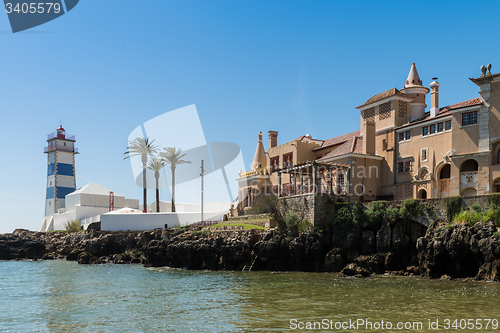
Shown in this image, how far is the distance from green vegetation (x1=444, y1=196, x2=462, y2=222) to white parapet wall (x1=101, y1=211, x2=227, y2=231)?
3325 cm

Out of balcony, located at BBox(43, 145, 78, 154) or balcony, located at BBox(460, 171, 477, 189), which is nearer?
balcony, located at BBox(460, 171, 477, 189)

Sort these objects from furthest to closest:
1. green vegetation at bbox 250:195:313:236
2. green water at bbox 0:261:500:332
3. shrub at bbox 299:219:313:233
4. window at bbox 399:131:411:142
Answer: window at bbox 399:131:411:142 → green vegetation at bbox 250:195:313:236 → shrub at bbox 299:219:313:233 → green water at bbox 0:261:500:332

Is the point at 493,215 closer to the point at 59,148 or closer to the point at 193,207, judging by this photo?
the point at 193,207

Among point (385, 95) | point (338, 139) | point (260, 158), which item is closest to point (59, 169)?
point (260, 158)

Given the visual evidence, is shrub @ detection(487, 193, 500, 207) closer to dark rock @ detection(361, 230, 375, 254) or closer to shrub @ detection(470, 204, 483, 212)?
shrub @ detection(470, 204, 483, 212)

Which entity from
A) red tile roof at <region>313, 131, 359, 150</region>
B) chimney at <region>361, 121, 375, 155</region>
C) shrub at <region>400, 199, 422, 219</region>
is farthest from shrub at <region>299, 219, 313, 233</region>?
red tile roof at <region>313, 131, 359, 150</region>

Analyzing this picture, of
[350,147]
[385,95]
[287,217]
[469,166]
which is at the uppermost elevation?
[385,95]

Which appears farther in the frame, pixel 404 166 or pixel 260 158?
pixel 260 158

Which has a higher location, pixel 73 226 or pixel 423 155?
pixel 423 155

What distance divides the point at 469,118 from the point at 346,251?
15143 millimetres

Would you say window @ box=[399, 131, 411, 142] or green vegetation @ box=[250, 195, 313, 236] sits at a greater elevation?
window @ box=[399, 131, 411, 142]

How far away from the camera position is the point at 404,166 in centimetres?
4362

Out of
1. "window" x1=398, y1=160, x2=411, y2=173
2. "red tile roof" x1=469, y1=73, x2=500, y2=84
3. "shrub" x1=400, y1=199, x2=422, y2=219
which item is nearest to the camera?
"shrub" x1=400, y1=199, x2=422, y2=219

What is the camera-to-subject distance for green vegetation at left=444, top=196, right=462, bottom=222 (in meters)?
32.7
